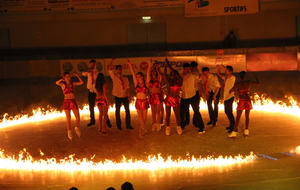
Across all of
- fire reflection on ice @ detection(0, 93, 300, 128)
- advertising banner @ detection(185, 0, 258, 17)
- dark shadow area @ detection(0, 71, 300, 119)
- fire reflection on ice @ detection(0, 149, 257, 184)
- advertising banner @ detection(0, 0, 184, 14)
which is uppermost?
advertising banner @ detection(0, 0, 184, 14)

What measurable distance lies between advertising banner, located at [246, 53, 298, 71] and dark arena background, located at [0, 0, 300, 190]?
0.20ft

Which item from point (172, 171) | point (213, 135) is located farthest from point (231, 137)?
point (172, 171)

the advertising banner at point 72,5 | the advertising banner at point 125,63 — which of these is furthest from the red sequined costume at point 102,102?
the advertising banner at point 72,5

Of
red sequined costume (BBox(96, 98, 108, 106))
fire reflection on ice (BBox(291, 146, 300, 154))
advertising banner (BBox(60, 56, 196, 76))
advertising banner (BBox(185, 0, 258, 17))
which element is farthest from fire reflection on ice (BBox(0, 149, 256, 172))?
advertising banner (BBox(185, 0, 258, 17))

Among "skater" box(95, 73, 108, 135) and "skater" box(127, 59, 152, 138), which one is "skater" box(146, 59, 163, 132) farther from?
"skater" box(95, 73, 108, 135)

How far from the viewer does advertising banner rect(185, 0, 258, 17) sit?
2828cm

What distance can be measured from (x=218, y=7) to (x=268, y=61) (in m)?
4.92

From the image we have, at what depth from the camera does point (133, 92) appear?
21688mm

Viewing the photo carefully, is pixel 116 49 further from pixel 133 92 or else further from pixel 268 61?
pixel 133 92

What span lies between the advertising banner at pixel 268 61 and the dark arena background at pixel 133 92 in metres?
0.06

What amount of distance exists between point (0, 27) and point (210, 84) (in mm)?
25831

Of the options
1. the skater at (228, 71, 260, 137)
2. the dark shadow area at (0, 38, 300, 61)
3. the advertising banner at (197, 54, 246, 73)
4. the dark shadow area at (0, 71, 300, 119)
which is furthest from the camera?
the dark shadow area at (0, 38, 300, 61)

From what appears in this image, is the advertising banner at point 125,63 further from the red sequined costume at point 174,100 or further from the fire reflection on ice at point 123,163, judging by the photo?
the fire reflection on ice at point 123,163

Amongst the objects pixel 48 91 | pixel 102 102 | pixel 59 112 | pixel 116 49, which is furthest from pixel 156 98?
pixel 116 49
